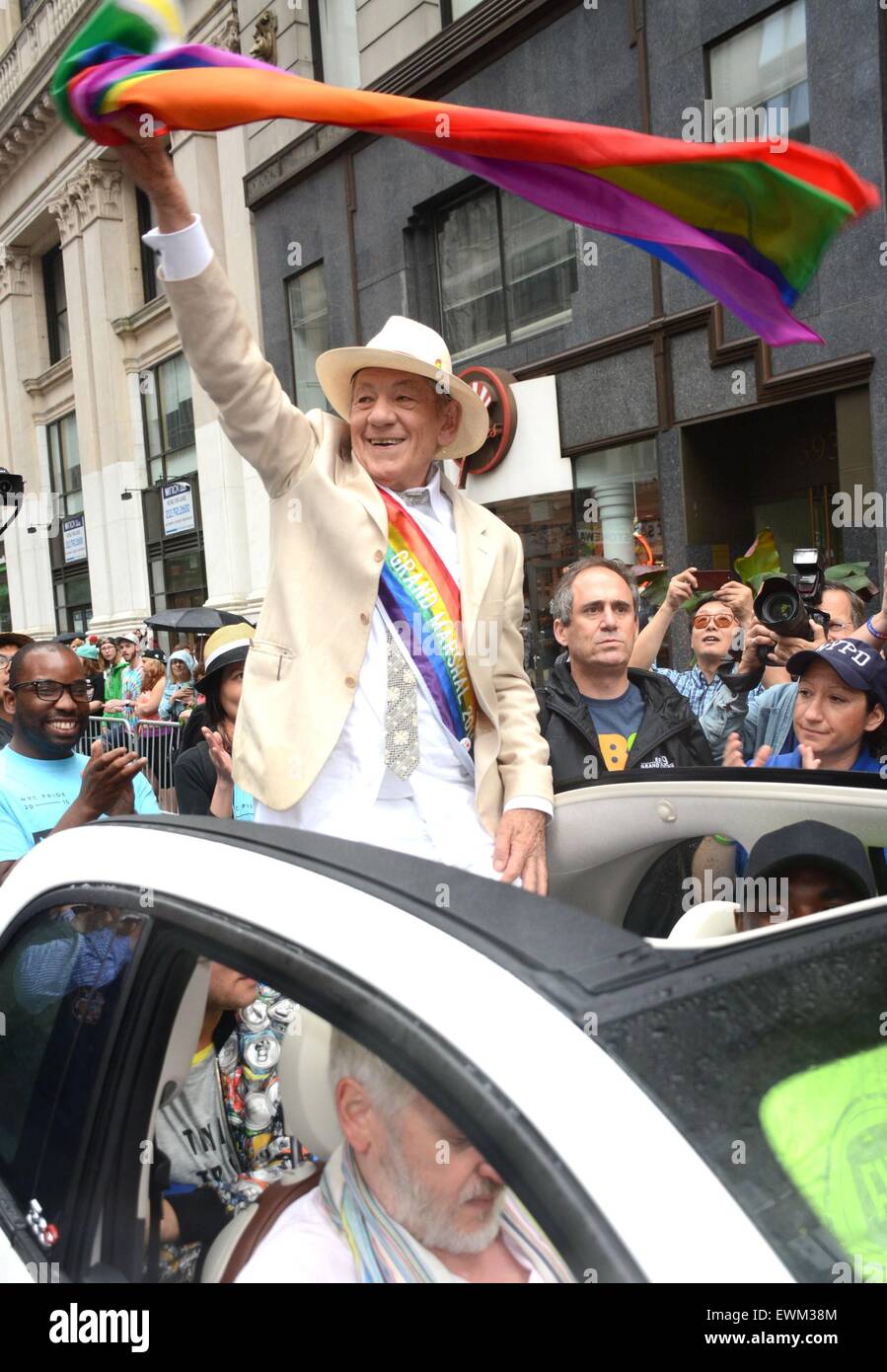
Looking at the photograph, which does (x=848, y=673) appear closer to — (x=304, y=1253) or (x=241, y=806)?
(x=241, y=806)

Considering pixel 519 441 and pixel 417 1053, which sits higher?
pixel 519 441

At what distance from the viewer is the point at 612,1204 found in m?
1.04

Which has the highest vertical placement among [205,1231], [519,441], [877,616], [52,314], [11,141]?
[11,141]

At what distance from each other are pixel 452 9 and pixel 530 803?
44.3ft

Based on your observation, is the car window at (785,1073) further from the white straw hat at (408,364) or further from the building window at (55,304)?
the building window at (55,304)

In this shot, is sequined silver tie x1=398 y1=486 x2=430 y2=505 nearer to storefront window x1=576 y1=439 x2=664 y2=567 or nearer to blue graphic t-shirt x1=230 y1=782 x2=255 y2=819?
blue graphic t-shirt x1=230 y1=782 x2=255 y2=819

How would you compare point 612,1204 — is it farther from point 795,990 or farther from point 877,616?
point 877,616

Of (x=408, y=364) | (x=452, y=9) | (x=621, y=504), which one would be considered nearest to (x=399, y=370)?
(x=408, y=364)

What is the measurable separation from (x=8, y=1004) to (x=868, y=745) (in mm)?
2462

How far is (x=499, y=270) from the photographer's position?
521 inches

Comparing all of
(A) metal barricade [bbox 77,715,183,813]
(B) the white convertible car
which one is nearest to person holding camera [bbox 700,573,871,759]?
(B) the white convertible car

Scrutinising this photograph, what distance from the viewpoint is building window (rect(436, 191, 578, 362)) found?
1237 cm

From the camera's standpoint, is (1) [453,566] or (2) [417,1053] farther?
(1) [453,566]
